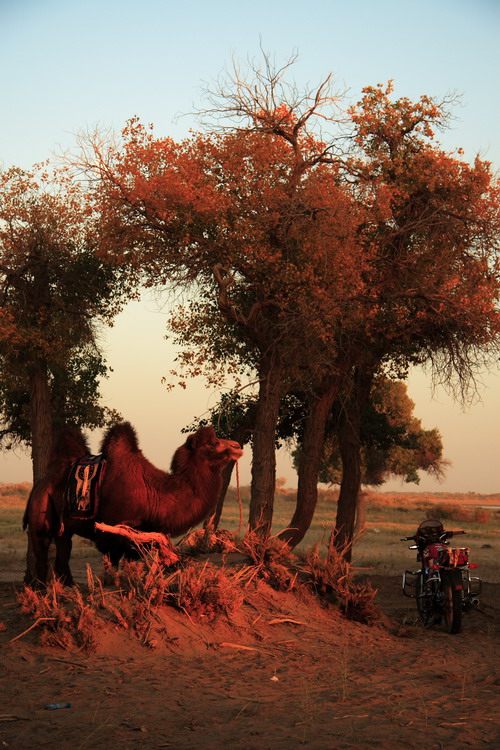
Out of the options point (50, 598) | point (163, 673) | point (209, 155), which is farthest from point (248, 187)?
point (163, 673)

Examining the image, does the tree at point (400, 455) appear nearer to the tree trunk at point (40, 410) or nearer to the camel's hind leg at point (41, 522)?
the tree trunk at point (40, 410)

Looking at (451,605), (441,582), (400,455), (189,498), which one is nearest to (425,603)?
(441,582)

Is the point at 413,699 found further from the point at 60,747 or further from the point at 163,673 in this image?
the point at 60,747

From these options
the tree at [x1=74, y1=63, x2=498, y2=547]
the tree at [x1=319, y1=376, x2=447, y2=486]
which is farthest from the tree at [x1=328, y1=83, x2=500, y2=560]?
the tree at [x1=319, y1=376, x2=447, y2=486]

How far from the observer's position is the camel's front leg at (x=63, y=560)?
12913 mm

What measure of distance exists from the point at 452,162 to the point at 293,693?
18905mm

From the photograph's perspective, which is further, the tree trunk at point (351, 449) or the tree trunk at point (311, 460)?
the tree trunk at point (351, 449)

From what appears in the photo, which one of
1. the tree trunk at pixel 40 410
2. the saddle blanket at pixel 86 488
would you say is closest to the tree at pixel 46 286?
the tree trunk at pixel 40 410

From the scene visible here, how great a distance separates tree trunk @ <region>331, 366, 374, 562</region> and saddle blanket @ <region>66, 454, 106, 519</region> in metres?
14.2

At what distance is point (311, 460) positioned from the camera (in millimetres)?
24688

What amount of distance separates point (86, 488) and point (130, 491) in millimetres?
634

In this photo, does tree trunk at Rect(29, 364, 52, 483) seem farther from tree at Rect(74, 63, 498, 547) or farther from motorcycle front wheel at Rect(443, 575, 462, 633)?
motorcycle front wheel at Rect(443, 575, 462, 633)

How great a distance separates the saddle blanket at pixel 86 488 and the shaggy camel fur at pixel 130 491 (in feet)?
0.32

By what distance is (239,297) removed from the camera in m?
24.9
